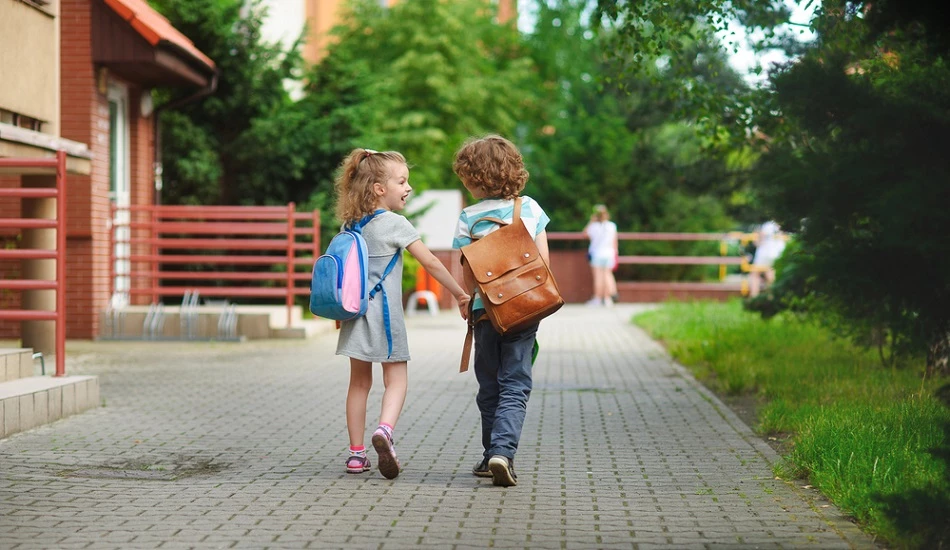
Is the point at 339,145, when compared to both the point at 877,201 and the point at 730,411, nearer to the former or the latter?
the point at 730,411

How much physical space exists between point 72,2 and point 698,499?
40.7ft

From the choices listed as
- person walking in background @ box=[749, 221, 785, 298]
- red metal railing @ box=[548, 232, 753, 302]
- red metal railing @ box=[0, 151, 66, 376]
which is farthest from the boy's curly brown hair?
red metal railing @ box=[548, 232, 753, 302]

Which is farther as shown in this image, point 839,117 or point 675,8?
point 675,8

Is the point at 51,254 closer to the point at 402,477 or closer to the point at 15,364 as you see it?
the point at 15,364


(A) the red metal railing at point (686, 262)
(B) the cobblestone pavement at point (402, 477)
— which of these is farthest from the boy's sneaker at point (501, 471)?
(A) the red metal railing at point (686, 262)

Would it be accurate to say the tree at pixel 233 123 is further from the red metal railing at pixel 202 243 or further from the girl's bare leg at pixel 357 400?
the girl's bare leg at pixel 357 400

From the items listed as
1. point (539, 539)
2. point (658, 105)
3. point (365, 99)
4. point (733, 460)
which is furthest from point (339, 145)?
point (539, 539)

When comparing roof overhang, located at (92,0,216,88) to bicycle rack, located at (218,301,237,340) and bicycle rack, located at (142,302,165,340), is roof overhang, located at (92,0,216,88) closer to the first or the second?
bicycle rack, located at (142,302,165,340)

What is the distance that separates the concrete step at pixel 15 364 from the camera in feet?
28.8

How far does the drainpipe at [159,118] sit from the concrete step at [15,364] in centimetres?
928

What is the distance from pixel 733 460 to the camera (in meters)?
6.79

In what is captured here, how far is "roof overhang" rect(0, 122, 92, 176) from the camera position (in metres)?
9.34

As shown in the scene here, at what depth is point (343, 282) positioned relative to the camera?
240 inches

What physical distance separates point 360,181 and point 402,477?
1472 millimetres
